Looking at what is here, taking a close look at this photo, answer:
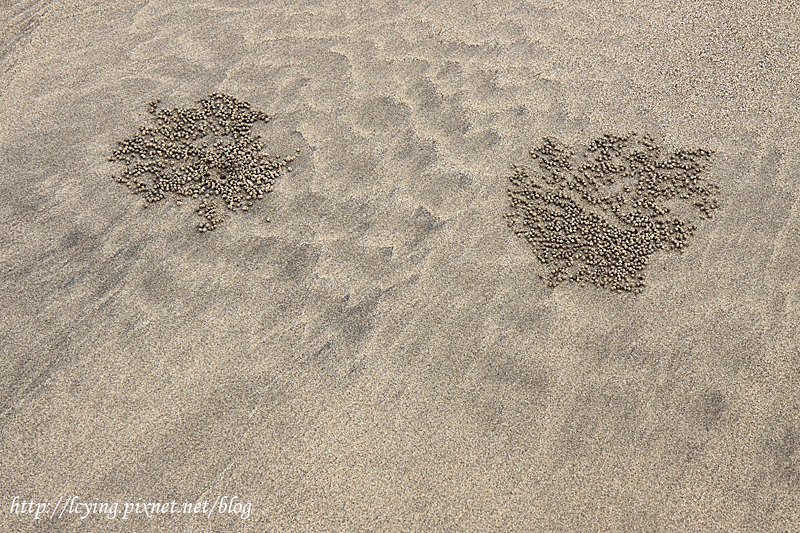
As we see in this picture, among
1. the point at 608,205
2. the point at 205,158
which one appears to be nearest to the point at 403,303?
the point at 608,205

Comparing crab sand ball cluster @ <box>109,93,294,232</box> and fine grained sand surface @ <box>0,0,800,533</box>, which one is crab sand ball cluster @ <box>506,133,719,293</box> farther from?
crab sand ball cluster @ <box>109,93,294,232</box>

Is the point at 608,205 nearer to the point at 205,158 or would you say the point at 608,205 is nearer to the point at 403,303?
the point at 403,303

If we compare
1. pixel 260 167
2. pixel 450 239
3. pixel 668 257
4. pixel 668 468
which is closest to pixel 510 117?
pixel 450 239

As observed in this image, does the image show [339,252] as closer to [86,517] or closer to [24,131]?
[86,517]

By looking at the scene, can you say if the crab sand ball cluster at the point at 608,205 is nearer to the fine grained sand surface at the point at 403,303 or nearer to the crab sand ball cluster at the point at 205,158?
the fine grained sand surface at the point at 403,303

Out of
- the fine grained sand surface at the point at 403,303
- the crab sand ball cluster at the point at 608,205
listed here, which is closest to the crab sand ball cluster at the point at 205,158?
the fine grained sand surface at the point at 403,303

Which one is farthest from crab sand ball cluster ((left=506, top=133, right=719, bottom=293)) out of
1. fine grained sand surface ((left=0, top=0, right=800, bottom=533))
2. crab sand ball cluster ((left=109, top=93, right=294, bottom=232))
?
crab sand ball cluster ((left=109, top=93, right=294, bottom=232))
